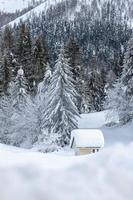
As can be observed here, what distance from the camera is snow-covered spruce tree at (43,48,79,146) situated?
40625 millimetres

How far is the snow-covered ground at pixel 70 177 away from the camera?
3.05 meters

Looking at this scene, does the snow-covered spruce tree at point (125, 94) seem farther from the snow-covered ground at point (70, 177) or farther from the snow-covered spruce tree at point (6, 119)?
the snow-covered ground at point (70, 177)

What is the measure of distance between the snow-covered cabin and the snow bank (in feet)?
94.0

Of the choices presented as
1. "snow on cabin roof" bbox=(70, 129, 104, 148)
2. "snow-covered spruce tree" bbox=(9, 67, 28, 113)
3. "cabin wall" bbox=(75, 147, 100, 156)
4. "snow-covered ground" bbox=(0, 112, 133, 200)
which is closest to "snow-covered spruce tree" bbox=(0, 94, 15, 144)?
"snow-covered spruce tree" bbox=(9, 67, 28, 113)

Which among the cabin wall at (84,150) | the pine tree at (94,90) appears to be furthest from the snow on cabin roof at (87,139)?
the pine tree at (94,90)

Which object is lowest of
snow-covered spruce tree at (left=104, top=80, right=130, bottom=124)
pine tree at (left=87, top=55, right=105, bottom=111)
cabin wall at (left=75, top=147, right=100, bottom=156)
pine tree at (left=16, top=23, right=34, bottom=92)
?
cabin wall at (left=75, top=147, right=100, bottom=156)

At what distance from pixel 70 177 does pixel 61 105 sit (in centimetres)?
3797

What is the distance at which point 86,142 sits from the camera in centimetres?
3262

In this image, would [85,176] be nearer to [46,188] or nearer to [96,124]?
[46,188]

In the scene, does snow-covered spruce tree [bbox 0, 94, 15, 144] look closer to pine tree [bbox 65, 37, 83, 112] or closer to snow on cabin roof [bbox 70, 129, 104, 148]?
pine tree [bbox 65, 37, 83, 112]

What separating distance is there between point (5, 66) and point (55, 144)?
22.2 metres

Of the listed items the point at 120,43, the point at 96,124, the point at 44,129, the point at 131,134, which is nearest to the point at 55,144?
the point at 44,129

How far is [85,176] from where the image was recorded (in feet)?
10.7

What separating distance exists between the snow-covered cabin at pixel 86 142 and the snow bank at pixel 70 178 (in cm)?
2865
